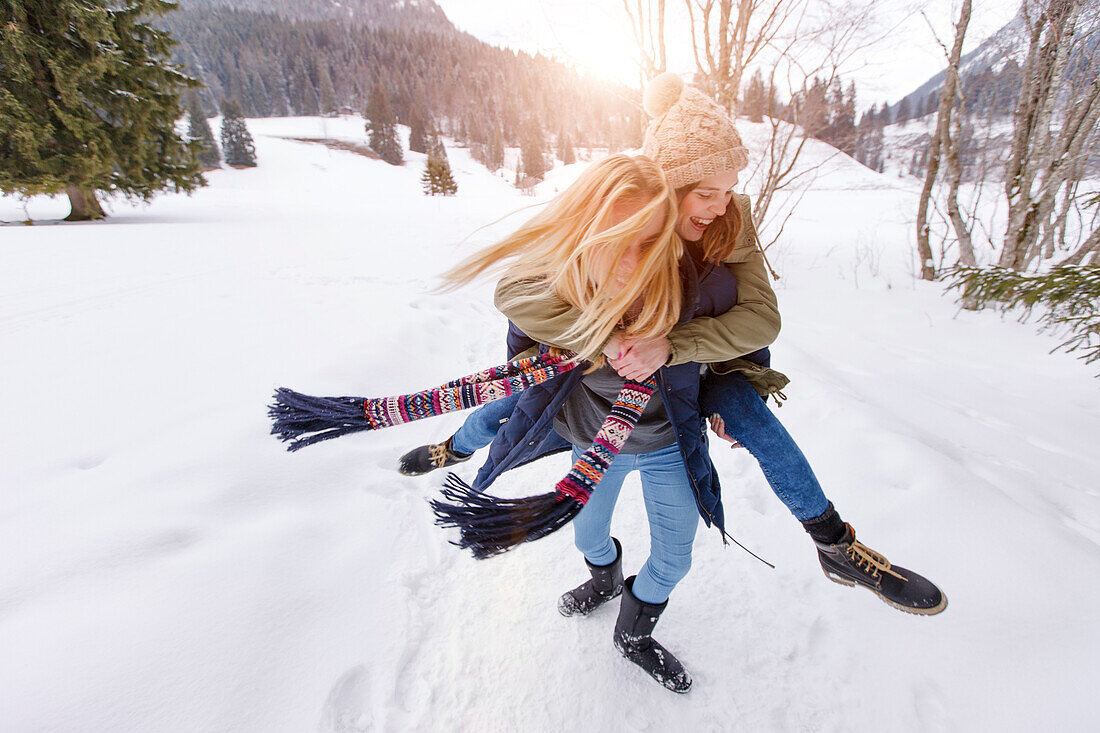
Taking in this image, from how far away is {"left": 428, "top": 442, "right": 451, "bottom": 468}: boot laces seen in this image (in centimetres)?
179

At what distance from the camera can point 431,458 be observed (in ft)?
A: 5.94

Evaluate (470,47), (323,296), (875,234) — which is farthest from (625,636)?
(470,47)

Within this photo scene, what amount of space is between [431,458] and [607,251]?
118 centimetres

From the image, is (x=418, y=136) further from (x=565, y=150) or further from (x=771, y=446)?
(x=771, y=446)

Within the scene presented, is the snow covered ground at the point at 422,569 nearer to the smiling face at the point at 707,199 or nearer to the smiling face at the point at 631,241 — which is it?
the smiling face at the point at 631,241

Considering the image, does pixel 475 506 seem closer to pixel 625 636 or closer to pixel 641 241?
pixel 641 241

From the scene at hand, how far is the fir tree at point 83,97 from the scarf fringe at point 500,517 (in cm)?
1360

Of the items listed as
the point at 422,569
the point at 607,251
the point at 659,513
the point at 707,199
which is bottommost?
the point at 422,569

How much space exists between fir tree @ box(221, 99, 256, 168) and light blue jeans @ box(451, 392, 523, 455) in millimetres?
48865

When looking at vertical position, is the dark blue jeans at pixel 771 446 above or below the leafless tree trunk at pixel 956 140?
below

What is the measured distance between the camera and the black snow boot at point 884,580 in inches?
49.2

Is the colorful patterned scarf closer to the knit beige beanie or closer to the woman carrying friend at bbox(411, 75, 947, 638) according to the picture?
the woman carrying friend at bbox(411, 75, 947, 638)

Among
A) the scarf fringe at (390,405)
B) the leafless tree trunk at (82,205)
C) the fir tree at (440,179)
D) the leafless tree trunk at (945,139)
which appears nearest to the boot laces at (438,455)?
the scarf fringe at (390,405)

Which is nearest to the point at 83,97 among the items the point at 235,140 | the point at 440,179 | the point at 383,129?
the point at 440,179
